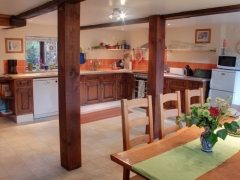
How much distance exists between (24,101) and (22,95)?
13cm

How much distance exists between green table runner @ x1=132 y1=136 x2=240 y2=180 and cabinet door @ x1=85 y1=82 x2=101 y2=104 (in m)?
4.09

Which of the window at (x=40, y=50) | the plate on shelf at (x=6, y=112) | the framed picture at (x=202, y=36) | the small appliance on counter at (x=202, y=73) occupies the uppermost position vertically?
the framed picture at (x=202, y=36)

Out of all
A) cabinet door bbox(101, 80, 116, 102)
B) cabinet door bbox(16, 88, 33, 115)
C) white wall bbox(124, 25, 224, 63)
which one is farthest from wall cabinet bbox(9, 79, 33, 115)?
white wall bbox(124, 25, 224, 63)

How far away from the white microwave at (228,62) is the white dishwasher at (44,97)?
3.54 m

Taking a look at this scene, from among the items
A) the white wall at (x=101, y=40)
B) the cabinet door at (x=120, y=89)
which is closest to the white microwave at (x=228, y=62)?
the cabinet door at (x=120, y=89)

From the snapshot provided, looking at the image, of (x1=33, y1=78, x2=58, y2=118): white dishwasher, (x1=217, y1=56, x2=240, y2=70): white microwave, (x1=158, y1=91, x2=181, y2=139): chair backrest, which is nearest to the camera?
(x1=158, y1=91, x2=181, y2=139): chair backrest

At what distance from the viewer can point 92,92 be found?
232 inches

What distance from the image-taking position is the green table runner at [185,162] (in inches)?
57.9

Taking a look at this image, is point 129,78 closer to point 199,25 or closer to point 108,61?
point 108,61

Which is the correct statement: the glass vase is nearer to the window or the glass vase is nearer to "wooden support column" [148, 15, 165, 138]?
"wooden support column" [148, 15, 165, 138]

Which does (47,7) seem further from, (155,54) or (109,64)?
(109,64)

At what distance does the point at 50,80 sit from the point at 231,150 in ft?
13.3

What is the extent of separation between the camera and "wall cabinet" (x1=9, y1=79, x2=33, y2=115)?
15.4ft

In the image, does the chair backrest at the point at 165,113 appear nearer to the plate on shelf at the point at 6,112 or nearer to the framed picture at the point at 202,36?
the framed picture at the point at 202,36
